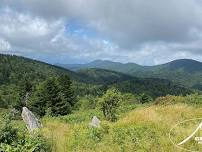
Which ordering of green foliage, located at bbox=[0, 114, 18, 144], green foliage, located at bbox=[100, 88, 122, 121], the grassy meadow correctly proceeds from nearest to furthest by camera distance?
green foliage, located at bbox=[0, 114, 18, 144] → the grassy meadow → green foliage, located at bbox=[100, 88, 122, 121]

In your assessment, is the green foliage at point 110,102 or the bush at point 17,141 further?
the green foliage at point 110,102

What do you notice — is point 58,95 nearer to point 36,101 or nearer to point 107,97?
point 36,101

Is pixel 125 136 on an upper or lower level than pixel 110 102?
lower

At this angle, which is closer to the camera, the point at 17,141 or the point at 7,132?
the point at 7,132

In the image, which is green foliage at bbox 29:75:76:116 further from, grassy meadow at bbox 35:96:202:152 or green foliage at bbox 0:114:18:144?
green foliage at bbox 0:114:18:144

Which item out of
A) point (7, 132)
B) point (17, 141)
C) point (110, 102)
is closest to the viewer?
point (7, 132)

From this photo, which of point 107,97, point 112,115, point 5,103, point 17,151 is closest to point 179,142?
point 17,151

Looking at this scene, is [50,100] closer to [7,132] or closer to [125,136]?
[125,136]

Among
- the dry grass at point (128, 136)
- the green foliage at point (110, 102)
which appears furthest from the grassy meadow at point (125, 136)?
the green foliage at point (110, 102)

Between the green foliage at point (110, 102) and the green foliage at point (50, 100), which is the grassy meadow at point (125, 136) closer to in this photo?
the green foliage at point (110, 102)

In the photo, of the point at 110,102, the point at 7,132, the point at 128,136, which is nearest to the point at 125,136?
the point at 128,136

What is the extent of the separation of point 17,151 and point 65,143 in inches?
117

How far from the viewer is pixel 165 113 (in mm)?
19141

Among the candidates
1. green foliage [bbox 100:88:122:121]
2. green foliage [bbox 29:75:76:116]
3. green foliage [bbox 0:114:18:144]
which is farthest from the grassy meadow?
green foliage [bbox 29:75:76:116]
